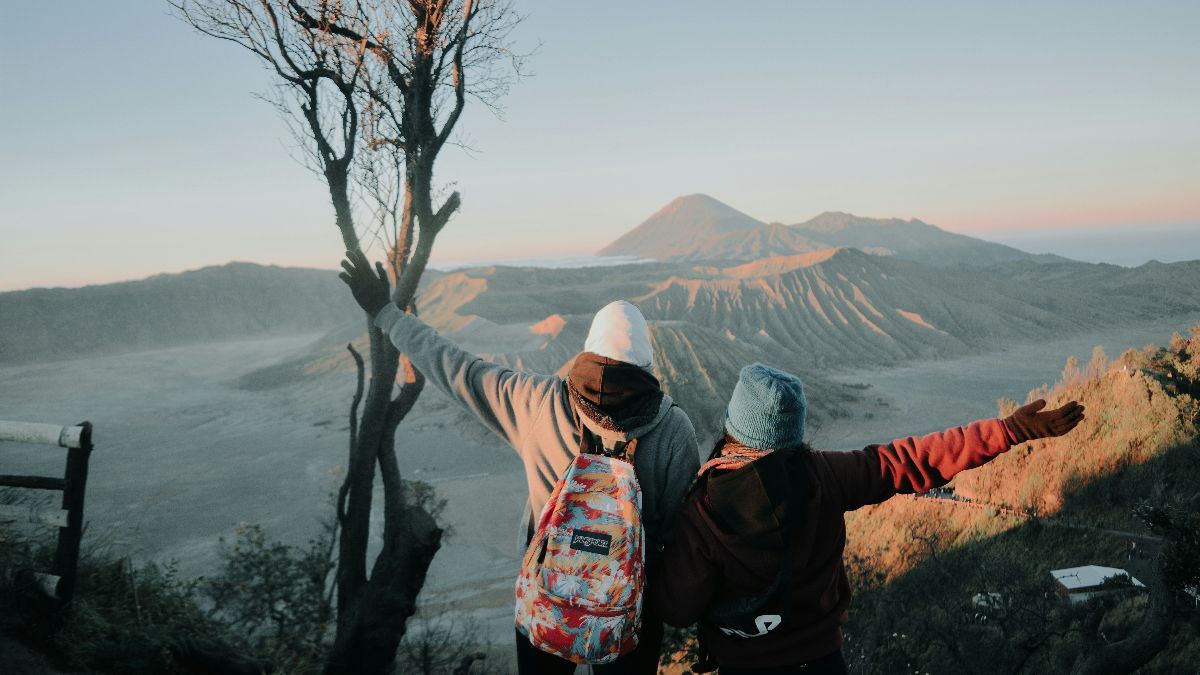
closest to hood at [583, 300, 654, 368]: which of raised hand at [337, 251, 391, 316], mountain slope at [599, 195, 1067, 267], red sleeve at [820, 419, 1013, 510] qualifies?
red sleeve at [820, 419, 1013, 510]

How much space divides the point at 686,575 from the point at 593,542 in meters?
0.30

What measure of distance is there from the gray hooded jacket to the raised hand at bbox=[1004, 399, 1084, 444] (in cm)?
97

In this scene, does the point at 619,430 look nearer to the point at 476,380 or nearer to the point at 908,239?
the point at 476,380

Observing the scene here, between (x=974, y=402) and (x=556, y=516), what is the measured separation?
2731cm

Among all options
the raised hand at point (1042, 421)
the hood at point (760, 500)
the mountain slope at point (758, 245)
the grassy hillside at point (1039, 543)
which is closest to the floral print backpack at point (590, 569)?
the hood at point (760, 500)

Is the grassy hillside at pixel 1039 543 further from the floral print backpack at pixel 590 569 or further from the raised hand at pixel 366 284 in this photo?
the raised hand at pixel 366 284

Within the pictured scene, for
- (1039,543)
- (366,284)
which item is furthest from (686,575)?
(1039,543)

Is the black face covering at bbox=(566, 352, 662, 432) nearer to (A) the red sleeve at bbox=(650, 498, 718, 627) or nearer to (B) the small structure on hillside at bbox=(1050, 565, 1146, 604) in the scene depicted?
(A) the red sleeve at bbox=(650, 498, 718, 627)

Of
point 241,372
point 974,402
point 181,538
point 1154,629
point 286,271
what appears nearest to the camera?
point 1154,629

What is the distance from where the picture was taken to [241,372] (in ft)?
131

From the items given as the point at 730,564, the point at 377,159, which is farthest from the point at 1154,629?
the point at 377,159

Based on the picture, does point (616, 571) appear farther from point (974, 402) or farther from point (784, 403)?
point (974, 402)

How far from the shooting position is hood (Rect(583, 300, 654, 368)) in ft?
6.43

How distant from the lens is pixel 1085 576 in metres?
4.58
